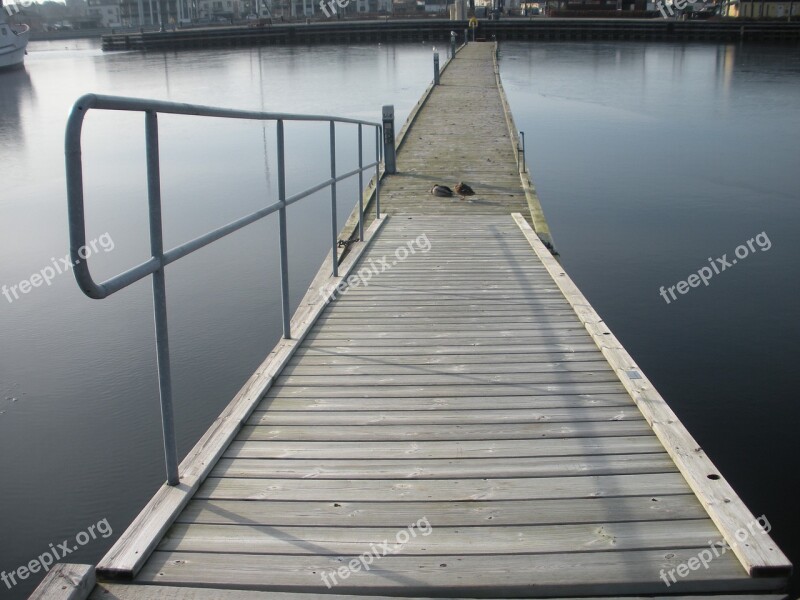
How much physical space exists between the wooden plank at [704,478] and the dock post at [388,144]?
21.7 ft

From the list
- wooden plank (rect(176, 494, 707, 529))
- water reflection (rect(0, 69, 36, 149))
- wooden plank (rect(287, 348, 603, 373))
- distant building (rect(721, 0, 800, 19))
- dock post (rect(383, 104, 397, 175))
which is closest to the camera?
wooden plank (rect(176, 494, 707, 529))

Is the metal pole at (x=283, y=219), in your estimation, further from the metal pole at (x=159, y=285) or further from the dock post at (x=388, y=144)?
the dock post at (x=388, y=144)

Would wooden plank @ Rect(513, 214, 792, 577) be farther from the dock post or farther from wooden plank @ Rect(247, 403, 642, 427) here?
the dock post

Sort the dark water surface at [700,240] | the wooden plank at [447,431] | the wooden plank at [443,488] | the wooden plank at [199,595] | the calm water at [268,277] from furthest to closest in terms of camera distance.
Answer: the dark water surface at [700,240] < the calm water at [268,277] < the wooden plank at [447,431] < the wooden plank at [443,488] < the wooden plank at [199,595]

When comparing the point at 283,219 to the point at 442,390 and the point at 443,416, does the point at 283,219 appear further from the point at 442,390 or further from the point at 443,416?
the point at 443,416

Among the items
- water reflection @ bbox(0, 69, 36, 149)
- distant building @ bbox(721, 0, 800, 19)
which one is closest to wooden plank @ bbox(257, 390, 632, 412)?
water reflection @ bbox(0, 69, 36, 149)

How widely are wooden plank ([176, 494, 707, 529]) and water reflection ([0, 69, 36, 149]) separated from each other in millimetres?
16378

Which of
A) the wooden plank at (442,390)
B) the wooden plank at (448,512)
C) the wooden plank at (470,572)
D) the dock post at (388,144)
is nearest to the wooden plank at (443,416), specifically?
the wooden plank at (442,390)

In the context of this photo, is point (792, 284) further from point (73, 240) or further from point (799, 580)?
point (73, 240)

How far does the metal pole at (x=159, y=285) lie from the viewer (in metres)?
2.06

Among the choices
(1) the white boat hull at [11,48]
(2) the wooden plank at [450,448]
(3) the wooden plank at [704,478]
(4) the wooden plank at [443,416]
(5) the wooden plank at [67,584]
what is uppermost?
(1) the white boat hull at [11,48]

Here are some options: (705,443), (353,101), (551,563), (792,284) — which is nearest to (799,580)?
(705,443)

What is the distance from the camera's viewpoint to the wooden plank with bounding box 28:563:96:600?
5.66 feet

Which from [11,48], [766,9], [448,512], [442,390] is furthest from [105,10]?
[448,512]
